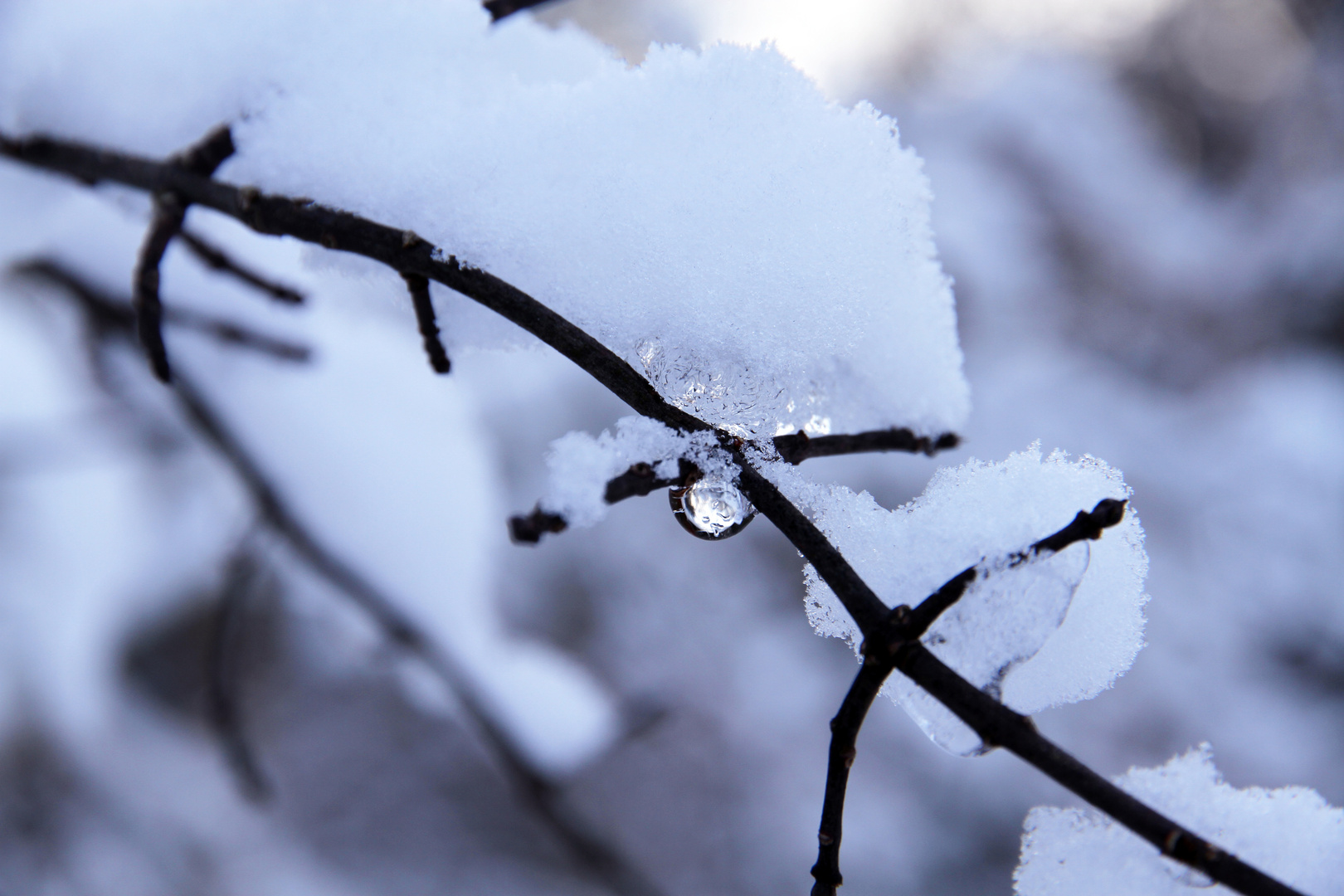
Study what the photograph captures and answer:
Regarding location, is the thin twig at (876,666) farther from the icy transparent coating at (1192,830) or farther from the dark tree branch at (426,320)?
the dark tree branch at (426,320)

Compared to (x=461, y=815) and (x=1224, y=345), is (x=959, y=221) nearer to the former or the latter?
(x=1224, y=345)

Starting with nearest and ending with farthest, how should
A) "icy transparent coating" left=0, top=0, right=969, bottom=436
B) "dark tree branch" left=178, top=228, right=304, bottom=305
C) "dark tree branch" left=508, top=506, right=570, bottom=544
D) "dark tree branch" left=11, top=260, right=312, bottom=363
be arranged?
"dark tree branch" left=508, top=506, right=570, bottom=544, "icy transparent coating" left=0, top=0, right=969, bottom=436, "dark tree branch" left=178, top=228, right=304, bottom=305, "dark tree branch" left=11, top=260, right=312, bottom=363

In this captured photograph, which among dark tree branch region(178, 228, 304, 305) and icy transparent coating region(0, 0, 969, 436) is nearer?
icy transparent coating region(0, 0, 969, 436)

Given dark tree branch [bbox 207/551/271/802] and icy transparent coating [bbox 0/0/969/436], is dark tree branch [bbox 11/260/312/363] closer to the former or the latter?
dark tree branch [bbox 207/551/271/802]

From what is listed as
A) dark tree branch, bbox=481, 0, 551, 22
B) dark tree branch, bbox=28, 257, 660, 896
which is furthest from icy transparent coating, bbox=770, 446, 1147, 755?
dark tree branch, bbox=28, 257, 660, 896

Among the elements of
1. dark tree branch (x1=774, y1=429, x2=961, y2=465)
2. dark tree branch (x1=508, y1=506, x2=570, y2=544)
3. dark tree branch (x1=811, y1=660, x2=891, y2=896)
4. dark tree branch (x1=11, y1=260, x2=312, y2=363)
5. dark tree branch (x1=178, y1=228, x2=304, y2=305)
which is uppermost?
dark tree branch (x1=11, y1=260, x2=312, y2=363)
